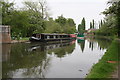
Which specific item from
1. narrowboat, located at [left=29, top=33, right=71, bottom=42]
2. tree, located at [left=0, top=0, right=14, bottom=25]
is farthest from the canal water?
tree, located at [left=0, top=0, right=14, bottom=25]

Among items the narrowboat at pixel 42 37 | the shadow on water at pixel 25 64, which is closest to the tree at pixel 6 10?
the narrowboat at pixel 42 37

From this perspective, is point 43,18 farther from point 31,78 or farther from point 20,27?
point 31,78

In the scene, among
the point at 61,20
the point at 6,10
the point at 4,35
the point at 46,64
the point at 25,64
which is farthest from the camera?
the point at 61,20

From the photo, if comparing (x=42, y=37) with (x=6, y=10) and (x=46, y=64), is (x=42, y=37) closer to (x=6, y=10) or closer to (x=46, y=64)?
(x=6, y=10)

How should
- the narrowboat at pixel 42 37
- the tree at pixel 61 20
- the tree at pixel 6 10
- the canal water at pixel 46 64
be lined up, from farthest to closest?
the tree at pixel 61 20 → the narrowboat at pixel 42 37 → the tree at pixel 6 10 → the canal water at pixel 46 64

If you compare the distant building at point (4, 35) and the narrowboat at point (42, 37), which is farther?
the narrowboat at point (42, 37)

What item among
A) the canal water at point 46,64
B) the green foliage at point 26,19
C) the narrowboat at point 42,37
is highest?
the green foliage at point 26,19

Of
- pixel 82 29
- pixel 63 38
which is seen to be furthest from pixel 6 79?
pixel 82 29

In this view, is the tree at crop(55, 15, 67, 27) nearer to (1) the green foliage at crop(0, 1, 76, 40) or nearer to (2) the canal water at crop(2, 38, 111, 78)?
(1) the green foliage at crop(0, 1, 76, 40)

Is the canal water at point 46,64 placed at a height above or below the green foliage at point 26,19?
below

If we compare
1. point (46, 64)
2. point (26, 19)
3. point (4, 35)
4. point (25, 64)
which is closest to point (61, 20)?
point (26, 19)

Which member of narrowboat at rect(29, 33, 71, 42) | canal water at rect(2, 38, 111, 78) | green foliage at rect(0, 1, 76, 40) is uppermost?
green foliage at rect(0, 1, 76, 40)

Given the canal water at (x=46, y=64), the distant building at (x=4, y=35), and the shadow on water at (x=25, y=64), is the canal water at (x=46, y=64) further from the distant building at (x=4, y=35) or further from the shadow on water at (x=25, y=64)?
the distant building at (x=4, y=35)

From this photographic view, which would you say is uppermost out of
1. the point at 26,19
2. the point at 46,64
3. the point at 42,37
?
the point at 26,19
